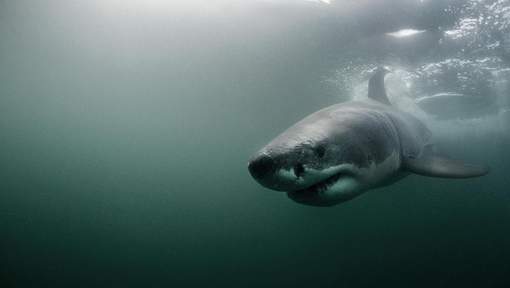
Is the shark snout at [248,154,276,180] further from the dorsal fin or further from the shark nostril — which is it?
the dorsal fin

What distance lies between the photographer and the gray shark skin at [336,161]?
2180 mm

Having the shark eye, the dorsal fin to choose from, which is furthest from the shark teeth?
the dorsal fin

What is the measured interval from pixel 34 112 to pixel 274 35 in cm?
2976

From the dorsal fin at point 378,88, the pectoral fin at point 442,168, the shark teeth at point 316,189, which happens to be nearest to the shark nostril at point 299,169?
the shark teeth at point 316,189

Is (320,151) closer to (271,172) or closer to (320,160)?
(320,160)

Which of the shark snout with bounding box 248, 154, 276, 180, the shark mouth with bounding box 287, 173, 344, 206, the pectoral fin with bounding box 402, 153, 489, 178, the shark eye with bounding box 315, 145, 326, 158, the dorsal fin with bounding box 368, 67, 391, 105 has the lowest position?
the shark mouth with bounding box 287, 173, 344, 206

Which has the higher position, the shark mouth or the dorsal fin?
the dorsal fin

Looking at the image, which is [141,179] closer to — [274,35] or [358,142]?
[274,35]

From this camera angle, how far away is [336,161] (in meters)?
2.55

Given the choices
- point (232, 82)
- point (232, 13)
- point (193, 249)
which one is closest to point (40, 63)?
point (232, 82)

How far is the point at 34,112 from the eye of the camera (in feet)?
103

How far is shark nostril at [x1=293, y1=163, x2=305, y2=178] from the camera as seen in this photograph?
2.21 meters

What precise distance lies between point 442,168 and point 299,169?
2519 mm

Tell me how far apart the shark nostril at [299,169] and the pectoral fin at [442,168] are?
2.31 metres
